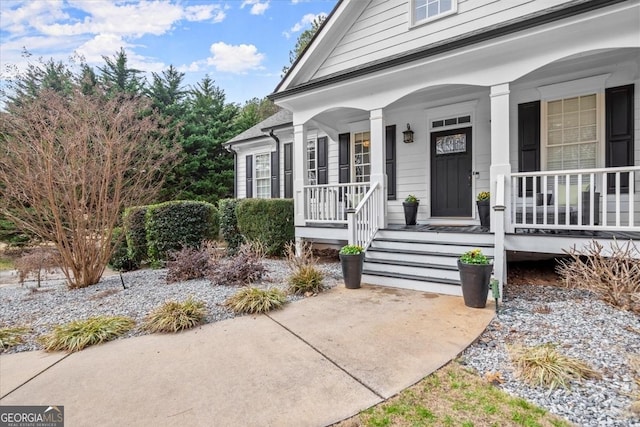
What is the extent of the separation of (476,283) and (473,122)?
4072 millimetres

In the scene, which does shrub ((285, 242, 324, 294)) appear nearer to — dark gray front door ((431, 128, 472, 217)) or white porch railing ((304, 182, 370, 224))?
white porch railing ((304, 182, 370, 224))

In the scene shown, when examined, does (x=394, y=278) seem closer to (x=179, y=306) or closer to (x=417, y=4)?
(x=179, y=306)

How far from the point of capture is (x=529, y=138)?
234 inches

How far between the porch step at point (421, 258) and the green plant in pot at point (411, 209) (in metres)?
1.32

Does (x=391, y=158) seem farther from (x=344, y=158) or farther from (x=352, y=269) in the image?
(x=352, y=269)

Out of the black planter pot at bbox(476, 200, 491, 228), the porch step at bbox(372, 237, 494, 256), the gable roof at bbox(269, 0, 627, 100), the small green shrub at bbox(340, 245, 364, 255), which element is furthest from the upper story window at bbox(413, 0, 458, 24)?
the small green shrub at bbox(340, 245, 364, 255)

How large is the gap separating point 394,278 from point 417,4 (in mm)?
5491

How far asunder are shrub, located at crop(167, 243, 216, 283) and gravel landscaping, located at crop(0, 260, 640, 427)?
25cm

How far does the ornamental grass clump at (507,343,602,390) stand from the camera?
2.33 metres

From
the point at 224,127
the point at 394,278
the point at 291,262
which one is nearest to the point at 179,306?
the point at 291,262

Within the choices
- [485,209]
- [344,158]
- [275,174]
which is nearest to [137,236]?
[275,174]

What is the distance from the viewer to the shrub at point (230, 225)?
9.11 m

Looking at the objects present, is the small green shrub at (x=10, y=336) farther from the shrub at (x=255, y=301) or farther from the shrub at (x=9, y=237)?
the shrub at (x=9, y=237)

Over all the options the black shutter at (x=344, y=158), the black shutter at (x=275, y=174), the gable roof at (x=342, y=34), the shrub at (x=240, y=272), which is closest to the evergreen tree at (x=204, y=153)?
the black shutter at (x=275, y=174)
